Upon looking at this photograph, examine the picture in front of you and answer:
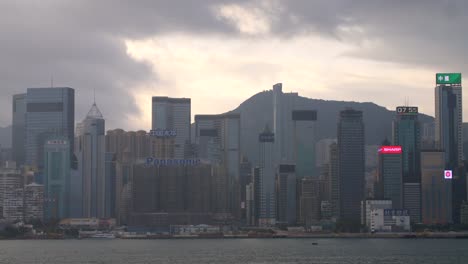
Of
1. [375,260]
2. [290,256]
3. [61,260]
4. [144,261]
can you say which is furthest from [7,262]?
[375,260]

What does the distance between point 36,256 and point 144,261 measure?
101 ft

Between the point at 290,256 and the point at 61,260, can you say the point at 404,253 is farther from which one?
the point at 61,260

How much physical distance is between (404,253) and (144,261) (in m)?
46.8

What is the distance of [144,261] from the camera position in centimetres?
13775

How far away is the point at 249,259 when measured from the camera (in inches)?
5497

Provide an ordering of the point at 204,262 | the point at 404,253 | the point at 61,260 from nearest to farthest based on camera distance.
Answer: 1. the point at 204,262
2. the point at 61,260
3. the point at 404,253

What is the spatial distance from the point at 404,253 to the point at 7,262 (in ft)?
211

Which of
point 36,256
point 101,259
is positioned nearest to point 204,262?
point 101,259

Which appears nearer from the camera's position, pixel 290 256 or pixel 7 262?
pixel 7 262

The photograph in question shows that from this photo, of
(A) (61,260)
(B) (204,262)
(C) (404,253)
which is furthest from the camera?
(C) (404,253)

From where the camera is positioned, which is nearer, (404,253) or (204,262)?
(204,262)

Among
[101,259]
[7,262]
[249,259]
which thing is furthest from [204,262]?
[7,262]

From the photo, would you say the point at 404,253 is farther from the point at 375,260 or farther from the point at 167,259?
the point at 167,259

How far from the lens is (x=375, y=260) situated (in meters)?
136
